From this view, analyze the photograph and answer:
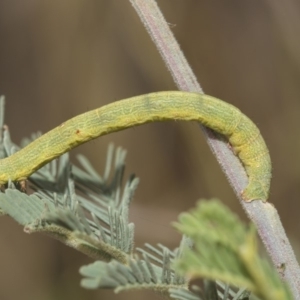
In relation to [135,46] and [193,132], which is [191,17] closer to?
[135,46]

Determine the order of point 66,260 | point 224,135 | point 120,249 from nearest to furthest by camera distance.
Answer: point 120,249 → point 224,135 → point 66,260

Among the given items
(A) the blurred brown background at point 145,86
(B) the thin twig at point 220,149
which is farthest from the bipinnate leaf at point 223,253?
(A) the blurred brown background at point 145,86

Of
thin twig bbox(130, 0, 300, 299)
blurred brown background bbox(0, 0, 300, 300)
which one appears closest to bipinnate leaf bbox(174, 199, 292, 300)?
thin twig bbox(130, 0, 300, 299)

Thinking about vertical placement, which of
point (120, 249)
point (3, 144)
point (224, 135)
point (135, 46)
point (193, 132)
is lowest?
point (120, 249)

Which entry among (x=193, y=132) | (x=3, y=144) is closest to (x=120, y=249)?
(x=3, y=144)

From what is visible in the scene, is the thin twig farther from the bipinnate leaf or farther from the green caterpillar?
the bipinnate leaf
